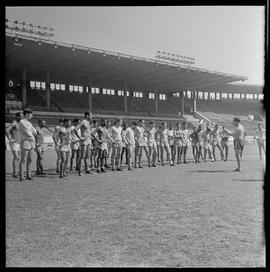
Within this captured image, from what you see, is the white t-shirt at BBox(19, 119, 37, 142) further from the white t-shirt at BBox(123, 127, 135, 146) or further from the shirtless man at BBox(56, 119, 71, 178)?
the white t-shirt at BBox(123, 127, 135, 146)

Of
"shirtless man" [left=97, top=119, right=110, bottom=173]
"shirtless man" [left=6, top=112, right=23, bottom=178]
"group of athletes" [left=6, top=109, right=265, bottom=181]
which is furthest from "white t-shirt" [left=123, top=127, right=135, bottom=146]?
"shirtless man" [left=6, top=112, right=23, bottom=178]

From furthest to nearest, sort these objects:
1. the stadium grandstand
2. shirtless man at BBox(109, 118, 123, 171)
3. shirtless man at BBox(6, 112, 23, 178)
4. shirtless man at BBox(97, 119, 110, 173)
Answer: the stadium grandstand
shirtless man at BBox(109, 118, 123, 171)
shirtless man at BBox(97, 119, 110, 173)
shirtless man at BBox(6, 112, 23, 178)

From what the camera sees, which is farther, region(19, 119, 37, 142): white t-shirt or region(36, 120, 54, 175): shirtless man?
region(36, 120, 54, 175): shirtless man

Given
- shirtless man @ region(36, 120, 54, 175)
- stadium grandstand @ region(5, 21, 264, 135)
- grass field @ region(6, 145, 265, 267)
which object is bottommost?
grass field @ region(6, 145, 265, 267)

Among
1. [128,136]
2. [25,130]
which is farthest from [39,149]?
[128,136]

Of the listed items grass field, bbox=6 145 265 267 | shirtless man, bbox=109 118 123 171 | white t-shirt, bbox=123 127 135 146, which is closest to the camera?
grass field, bbox=6 145 265 267

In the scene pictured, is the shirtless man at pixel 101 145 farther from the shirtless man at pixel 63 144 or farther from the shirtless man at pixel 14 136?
the shirtless man at pixel 14 136

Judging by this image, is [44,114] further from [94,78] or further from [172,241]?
[172,241]

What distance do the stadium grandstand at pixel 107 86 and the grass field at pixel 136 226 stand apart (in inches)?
883

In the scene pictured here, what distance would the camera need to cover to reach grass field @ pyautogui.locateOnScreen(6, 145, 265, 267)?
316 centimetres
